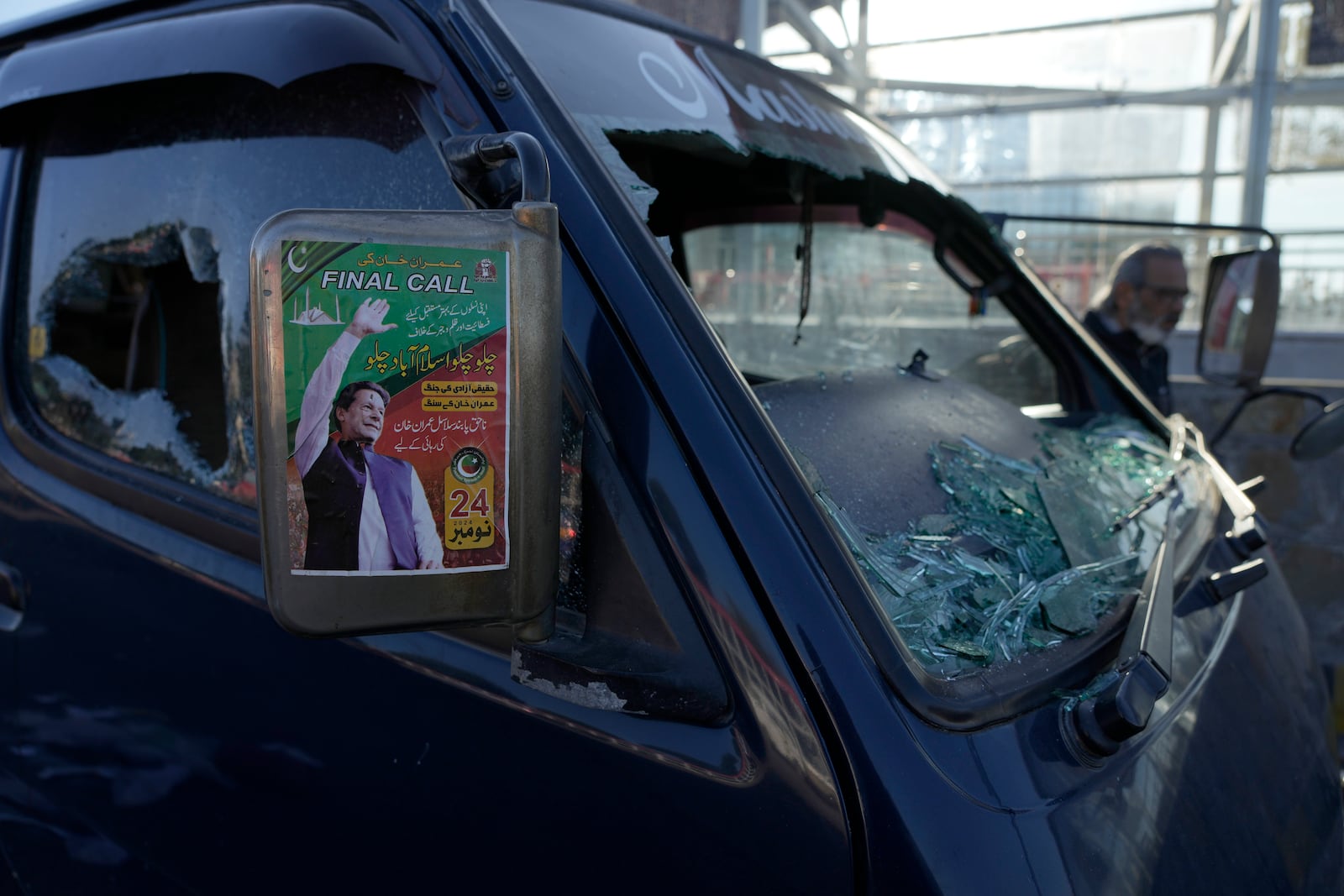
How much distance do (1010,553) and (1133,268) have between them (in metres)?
2.85

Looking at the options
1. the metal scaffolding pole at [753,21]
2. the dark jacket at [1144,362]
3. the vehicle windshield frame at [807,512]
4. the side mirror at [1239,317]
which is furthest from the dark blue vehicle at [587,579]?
the metal scaffolding pole at [753,21]

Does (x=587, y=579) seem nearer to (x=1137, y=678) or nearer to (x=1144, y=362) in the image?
(x=1137, y=678)

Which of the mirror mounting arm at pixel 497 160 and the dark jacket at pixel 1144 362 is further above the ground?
the mirror mounting arm at pixel 497 160

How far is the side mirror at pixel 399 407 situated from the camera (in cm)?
85

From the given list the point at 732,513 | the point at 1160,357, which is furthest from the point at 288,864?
the point at 1160,357

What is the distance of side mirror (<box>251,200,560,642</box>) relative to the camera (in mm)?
846

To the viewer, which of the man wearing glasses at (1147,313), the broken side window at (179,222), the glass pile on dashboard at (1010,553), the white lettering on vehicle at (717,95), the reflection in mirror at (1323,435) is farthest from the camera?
the man wearing glasses at (1147,313)

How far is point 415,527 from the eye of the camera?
0.88m

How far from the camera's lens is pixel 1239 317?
8.57 ft

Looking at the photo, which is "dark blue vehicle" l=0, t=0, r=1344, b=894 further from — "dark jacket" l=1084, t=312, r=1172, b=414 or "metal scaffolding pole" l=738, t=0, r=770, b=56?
"metal scaffolding pole" l=738, t=0, r=770, b=56

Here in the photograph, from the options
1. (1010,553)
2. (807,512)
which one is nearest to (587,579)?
(807,512)

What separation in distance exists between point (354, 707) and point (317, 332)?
1.96 ft

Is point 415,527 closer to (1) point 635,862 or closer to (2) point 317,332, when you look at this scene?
(2) point 317,332

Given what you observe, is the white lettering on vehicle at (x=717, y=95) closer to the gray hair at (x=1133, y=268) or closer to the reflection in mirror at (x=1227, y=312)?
the reflection in mirror at (x=1227, y=312)
